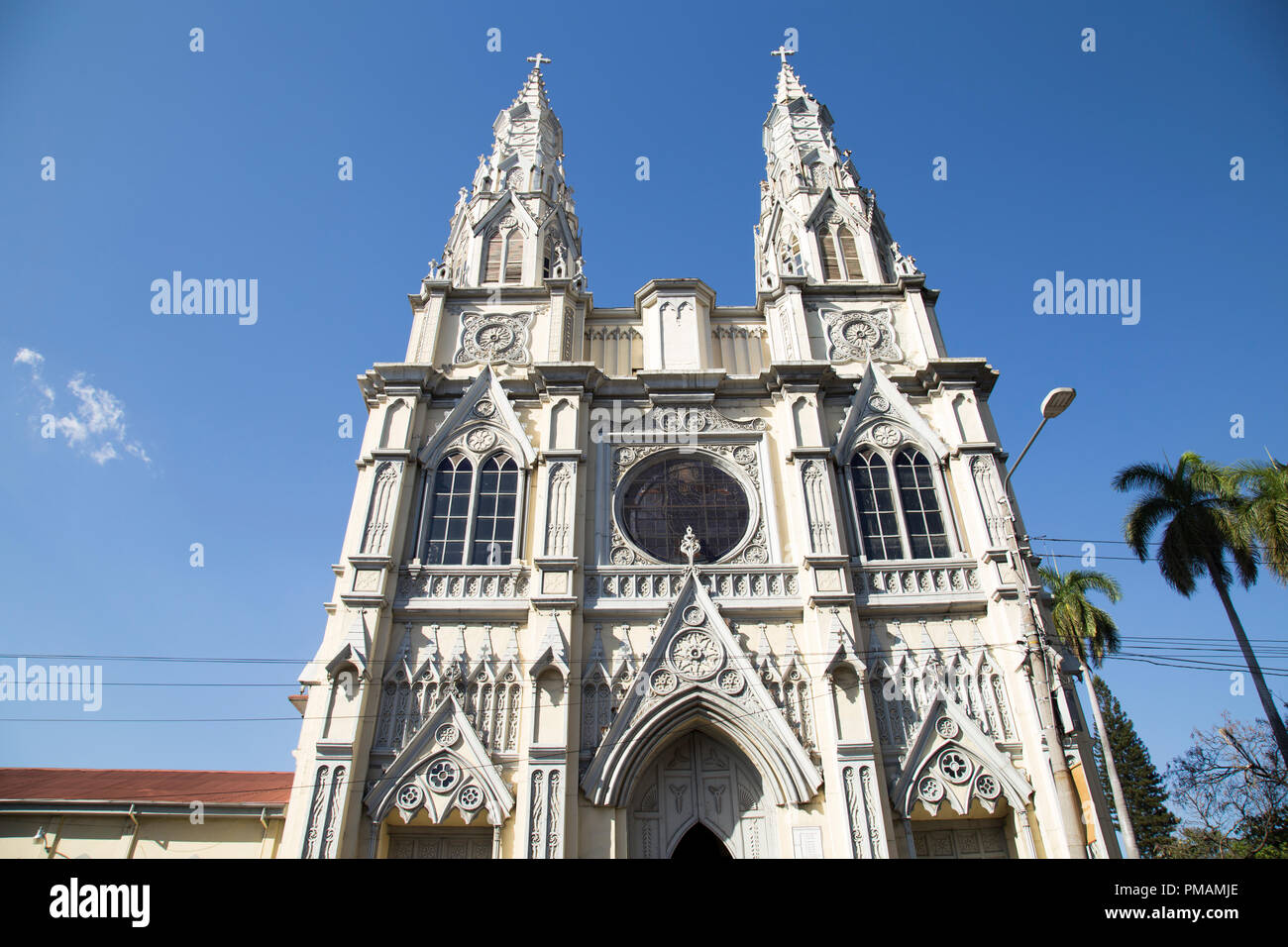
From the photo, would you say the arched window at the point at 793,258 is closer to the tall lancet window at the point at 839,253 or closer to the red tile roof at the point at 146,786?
the tall lancet window at the point at 839,253

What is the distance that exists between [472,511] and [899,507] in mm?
8973

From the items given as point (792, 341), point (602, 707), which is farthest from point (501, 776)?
point (792, 341)

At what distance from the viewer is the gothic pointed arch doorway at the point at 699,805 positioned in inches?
506

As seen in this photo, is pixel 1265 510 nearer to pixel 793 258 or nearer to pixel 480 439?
pixel 793 258

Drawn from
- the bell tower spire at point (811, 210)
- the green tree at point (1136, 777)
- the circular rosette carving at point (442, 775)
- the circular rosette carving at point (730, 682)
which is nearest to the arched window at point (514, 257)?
the bell tower spire at point (811, 210)

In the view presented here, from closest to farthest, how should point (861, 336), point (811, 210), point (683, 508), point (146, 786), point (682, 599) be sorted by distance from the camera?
1. point (682, 599)
2. point (146, 786)
3. point (683, 508)
4. point (861, 336)
5. point (811, 210)

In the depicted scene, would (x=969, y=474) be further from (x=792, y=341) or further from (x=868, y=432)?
(x=792, y=341)

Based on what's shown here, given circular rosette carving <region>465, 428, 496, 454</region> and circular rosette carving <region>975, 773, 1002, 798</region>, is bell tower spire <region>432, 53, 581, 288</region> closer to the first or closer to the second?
circular rosette carving <region>465, 428, 496, 454</region>

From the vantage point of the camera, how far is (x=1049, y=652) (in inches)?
389

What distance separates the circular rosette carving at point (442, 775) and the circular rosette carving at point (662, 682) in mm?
3643

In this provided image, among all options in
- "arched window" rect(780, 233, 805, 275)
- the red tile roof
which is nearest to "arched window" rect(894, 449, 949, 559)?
"arched window" rect(780, 233, 805, 275)

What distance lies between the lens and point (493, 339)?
1855 cm

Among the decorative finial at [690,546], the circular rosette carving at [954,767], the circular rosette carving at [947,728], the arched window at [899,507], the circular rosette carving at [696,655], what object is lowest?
the circular rosette carving at [954,767]

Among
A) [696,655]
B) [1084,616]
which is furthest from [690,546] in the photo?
[1084,616]
